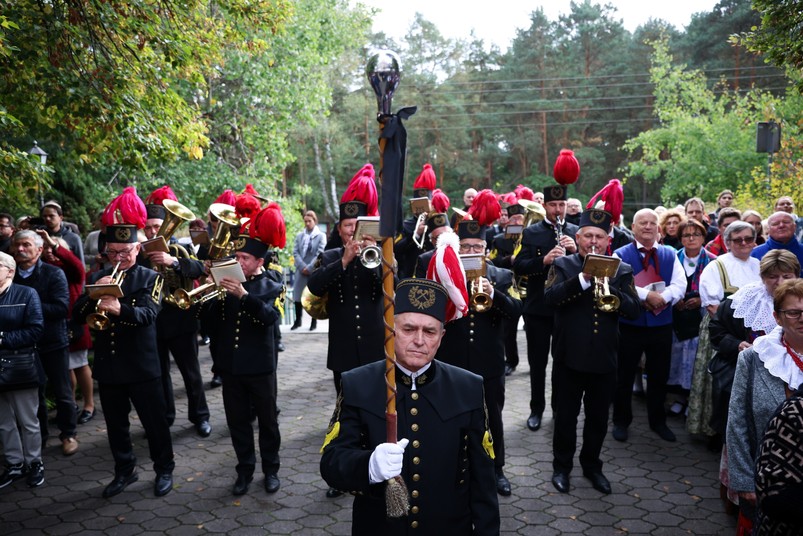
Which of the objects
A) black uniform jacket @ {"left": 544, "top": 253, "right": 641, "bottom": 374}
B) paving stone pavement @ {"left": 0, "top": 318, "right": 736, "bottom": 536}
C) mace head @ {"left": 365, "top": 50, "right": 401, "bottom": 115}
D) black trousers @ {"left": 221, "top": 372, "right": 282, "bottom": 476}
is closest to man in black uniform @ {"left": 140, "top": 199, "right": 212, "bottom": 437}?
paving stone pavement @ {"left": 0, "top": 318, "right": 736, "bottom": 536}

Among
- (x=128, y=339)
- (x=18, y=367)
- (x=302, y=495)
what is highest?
(x=128, y=339)

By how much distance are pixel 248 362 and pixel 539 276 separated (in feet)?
11.6

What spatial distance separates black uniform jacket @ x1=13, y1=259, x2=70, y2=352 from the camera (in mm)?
7137

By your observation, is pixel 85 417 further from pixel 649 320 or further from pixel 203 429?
pixel 649 320

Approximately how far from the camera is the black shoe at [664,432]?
7463 millimetres

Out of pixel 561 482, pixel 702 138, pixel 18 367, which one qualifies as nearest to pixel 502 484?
pixel 561 482

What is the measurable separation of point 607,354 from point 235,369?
3.27 m

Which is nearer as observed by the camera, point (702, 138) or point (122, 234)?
point (122, 234)

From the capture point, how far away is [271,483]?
20.7ft

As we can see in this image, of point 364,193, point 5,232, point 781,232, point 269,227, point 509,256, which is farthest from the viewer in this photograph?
point 509,256

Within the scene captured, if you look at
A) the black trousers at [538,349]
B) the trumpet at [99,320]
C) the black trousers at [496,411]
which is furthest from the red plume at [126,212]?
the black trousers at [538,349]

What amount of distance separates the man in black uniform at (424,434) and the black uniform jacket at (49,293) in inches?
198

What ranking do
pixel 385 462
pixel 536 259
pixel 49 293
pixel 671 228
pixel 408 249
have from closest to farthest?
pixel 385 462 → pixel 49 293 → pixel 536 259 → pixel 671 228 → pixel 408 249

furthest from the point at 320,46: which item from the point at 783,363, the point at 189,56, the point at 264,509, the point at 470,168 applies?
the point at 470,168
